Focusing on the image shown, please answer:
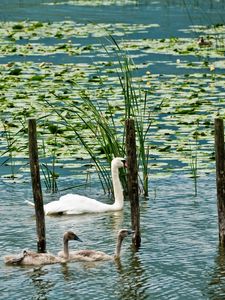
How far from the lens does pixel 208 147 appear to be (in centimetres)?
1811

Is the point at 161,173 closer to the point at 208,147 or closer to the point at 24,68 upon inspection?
the point at 208,147

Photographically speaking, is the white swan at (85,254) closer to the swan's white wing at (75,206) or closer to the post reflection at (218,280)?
the post reflection at (218,280)

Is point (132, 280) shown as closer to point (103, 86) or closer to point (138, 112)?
point (138, 112)

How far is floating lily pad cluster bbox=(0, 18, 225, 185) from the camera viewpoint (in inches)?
711

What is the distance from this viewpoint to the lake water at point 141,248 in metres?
11.6

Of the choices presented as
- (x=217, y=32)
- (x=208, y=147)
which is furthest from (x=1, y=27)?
(x=208, y=147)

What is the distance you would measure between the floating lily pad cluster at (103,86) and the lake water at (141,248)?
109cm

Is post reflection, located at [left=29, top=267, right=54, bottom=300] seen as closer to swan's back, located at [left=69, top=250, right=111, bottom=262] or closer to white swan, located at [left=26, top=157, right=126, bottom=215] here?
swan's back, located at [left=69, top=250, right=111, bottom=262]

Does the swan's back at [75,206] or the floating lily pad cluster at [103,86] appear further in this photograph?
the floating lily pad cluster at [103,86]

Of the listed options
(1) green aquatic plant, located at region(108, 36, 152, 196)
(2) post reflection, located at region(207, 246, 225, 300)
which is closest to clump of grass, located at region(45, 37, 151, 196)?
(1) green aquatic plant, located at region(108, 36, 152, 196)

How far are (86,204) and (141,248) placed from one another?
2.11 meters

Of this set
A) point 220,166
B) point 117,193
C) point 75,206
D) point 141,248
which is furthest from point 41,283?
point 117,193

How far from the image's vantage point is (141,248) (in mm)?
13117

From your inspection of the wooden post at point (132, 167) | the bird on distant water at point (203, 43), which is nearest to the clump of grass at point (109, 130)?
the wooden post at point (132, 167)
